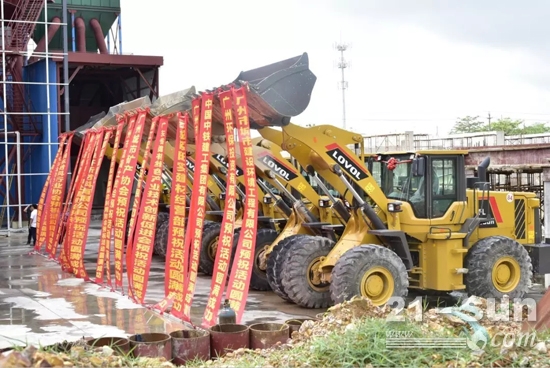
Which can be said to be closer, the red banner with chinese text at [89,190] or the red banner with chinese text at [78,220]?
the red banner with chinese text at [89,190]

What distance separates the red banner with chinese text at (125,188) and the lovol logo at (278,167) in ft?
6.90

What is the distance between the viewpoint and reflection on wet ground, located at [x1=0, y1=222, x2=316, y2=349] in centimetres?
953

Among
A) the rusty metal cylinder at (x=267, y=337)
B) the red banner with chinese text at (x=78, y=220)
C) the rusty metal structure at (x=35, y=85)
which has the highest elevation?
the rusty metal structure at (x=35, y=85)

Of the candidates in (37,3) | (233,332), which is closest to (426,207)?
(233,332)

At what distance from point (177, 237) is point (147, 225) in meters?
0.79

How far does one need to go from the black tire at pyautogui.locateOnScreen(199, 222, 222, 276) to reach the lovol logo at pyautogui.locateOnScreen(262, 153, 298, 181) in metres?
2.78

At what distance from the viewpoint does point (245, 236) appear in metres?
8.88

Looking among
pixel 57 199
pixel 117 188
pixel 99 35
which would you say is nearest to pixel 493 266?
pixel 117 188

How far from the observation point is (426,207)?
11.0 meters

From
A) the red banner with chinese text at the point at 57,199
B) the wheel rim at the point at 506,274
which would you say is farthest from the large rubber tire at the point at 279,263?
the red banner with chinese text at the point at 57,199

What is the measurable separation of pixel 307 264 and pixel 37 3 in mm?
18412

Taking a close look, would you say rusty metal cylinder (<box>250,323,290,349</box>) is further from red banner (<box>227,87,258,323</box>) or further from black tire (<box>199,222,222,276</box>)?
black tire (<box>199,222,222,276</box>)

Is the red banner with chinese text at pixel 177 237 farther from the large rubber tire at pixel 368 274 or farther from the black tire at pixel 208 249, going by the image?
the black tire at pixel 208 249

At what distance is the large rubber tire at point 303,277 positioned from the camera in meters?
10.6
